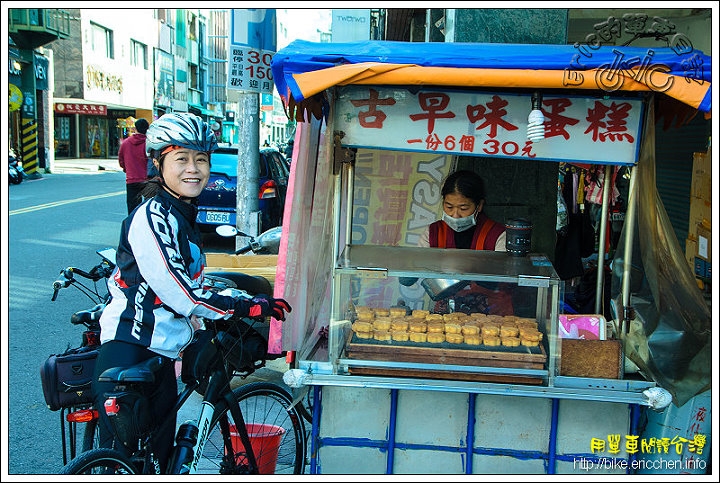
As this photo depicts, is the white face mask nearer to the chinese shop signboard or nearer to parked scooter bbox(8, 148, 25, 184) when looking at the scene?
the chinese shop signboard

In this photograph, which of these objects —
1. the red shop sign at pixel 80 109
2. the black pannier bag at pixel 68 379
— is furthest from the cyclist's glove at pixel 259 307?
the red shop sign at pixel 80 109

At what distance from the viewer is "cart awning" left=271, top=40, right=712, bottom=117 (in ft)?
9.50

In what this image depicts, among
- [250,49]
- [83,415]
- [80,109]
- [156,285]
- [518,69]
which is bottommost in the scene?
[83,415]

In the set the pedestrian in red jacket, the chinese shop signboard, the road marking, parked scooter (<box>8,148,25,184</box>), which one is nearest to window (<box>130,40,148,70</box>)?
parked scooter (<box>8,148,25,184</box>)

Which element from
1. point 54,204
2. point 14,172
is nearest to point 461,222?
point 54,204

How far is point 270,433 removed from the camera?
390cm

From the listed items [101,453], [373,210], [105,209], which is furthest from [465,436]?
[105,209]

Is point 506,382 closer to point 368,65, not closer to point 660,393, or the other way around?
point 660,393

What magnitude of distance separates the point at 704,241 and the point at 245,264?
161 inches

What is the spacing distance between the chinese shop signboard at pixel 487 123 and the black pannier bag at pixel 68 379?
5.43ft

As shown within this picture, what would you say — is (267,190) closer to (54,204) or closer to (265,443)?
(54,204)

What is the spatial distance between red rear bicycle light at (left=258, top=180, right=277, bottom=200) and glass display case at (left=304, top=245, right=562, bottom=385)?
26.4ft

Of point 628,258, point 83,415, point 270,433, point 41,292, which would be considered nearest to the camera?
point 83,415

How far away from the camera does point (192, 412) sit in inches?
201
